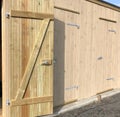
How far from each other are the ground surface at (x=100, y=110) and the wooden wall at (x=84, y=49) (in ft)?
1.85

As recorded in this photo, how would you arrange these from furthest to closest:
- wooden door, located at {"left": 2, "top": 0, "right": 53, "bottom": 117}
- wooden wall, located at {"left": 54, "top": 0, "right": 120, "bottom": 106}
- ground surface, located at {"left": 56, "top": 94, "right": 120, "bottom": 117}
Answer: wooden wall, located at {"left": 54, "top": 0, "right": 120, "bottom": 106} → ground surface, located at {"left": 56, "top": 94, "right": 120, "bottom": 117} → wooden door, located at {"left": 2, "top": 0, "right": 53, "bottom": 117}

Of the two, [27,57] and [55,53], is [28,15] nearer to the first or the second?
[27,57]

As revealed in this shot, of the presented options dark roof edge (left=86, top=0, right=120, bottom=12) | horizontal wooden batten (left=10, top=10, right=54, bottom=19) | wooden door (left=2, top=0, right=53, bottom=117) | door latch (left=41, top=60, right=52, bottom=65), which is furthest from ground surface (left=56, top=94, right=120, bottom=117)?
dark roof edge (left=86, top=0, right=120, bottom=12)

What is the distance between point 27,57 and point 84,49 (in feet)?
9.67

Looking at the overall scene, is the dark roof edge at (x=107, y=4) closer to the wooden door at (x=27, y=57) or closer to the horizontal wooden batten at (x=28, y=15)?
the horizontal wooden batten at (x=28, y=15)

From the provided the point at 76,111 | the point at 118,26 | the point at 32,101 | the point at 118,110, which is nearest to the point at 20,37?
the point at 32,101

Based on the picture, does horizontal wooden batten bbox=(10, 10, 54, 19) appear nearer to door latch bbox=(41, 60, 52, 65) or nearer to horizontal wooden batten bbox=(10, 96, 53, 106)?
door latch bbox=(41, 60, 52, 65)

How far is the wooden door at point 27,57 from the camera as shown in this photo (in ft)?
21.3

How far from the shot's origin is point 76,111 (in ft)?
26.2

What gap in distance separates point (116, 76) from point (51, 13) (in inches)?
215

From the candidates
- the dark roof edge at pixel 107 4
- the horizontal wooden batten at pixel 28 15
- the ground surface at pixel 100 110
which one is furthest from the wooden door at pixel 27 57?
the dark roof edge at pixel 107 4

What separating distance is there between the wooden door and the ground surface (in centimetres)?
89

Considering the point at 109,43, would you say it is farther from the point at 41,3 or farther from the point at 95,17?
the point at 41,3

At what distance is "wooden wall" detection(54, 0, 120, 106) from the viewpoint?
8297 mm
